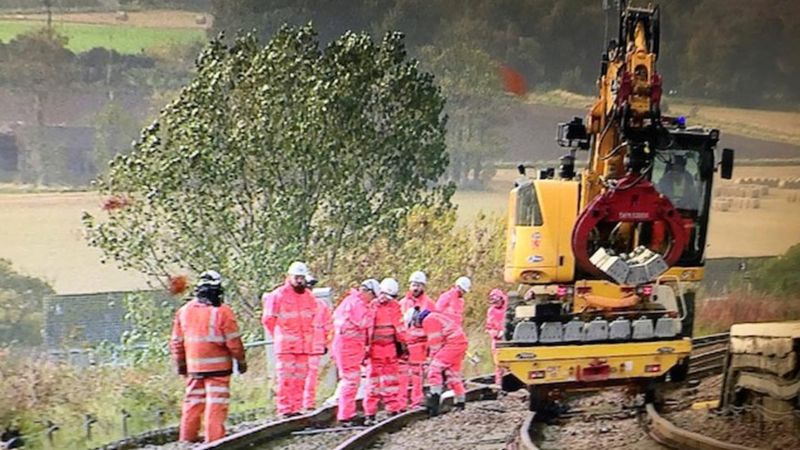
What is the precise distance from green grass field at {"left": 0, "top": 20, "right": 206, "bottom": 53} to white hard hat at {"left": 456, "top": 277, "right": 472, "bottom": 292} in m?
1.52

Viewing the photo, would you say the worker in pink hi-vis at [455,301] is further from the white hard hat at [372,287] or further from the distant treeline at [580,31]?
the distant treeline at [580,31]

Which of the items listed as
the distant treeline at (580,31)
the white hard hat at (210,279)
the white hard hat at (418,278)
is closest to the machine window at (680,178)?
the distant treeline at (580,31)

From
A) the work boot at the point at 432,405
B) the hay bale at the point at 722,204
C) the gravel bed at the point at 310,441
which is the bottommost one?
the gravel bed at the point at 310,441

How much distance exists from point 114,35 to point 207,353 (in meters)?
1.29

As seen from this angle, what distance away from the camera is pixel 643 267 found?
395 centimetres

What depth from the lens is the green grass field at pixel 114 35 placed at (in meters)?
3.79

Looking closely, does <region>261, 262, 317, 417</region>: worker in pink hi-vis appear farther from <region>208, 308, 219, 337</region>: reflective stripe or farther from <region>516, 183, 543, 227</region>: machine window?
<region>516, 183, 543, 227</region>: machine window

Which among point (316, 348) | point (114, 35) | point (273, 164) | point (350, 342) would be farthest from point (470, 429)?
point (114, 35)

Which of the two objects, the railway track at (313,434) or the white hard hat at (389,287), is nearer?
the railway track at (313,434)

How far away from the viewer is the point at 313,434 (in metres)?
4.01

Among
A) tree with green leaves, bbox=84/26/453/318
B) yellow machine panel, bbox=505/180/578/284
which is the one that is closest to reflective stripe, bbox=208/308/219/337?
tree with green leaves, bbox=84/26/453/318

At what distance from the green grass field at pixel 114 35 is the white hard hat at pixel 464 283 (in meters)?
1.52

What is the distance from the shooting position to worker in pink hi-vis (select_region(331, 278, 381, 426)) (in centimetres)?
416

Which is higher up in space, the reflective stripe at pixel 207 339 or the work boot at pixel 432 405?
the reflective stripe at pixel 207 339
